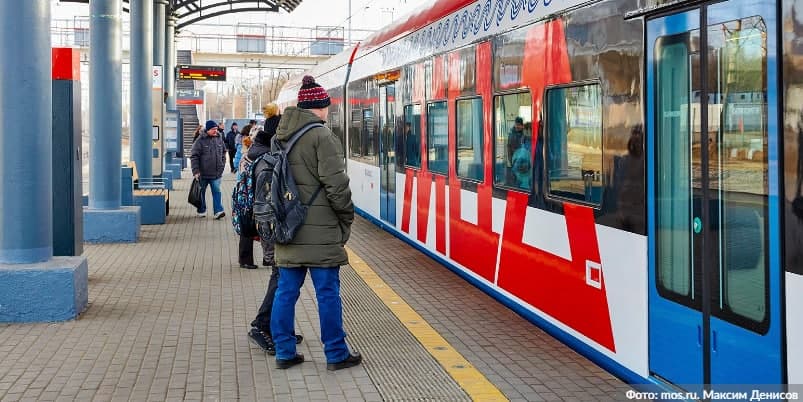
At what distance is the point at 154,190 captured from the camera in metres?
17.2

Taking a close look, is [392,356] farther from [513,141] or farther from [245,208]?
[513,141]

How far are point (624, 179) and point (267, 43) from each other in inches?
1743

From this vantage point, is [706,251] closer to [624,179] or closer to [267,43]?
[624,179]

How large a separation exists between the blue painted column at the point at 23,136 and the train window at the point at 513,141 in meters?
3.48

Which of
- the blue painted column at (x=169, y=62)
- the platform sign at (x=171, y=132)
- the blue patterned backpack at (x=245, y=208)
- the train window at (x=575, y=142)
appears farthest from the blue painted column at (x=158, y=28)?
the train window at (x=575, y=142)

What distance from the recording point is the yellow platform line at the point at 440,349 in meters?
5.85

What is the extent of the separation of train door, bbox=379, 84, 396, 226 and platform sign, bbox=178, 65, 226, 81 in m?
16.7

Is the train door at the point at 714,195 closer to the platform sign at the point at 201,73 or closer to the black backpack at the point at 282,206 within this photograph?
the black backpack at the point at 282,206

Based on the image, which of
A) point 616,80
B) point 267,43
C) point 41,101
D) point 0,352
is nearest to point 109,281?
point 41,101

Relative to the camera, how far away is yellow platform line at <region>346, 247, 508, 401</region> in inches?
230

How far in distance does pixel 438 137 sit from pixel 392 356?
428 cm

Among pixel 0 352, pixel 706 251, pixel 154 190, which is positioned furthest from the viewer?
pixel 154 190

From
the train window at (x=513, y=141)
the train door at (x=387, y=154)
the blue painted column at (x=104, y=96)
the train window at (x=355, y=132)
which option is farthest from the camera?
the train window at (x=355, y=132)

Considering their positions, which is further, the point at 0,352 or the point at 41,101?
the point at 41,101
